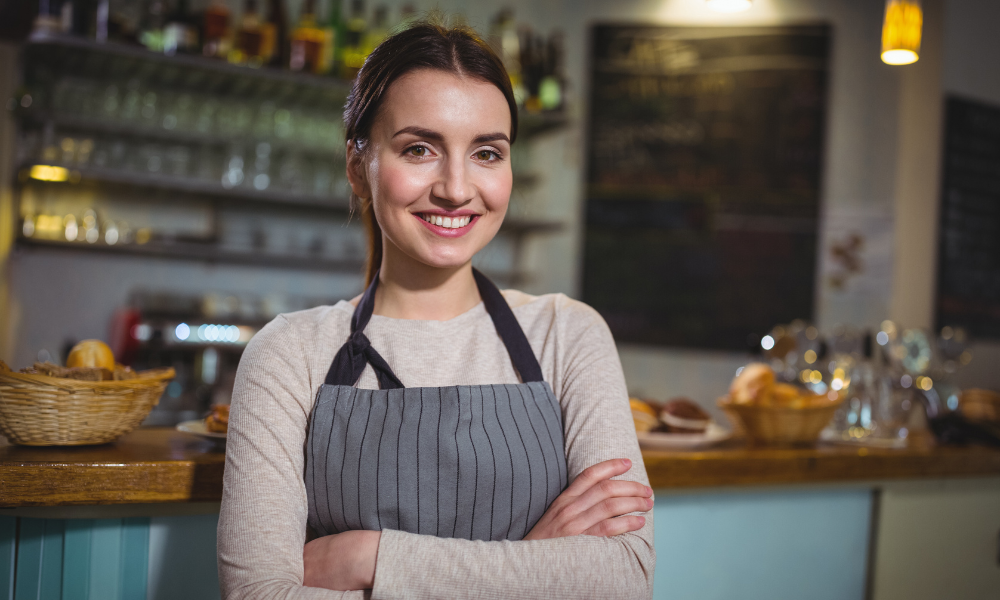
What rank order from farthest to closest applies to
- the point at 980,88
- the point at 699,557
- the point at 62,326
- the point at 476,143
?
the point at 980,88, the point at 62,326, the point at 699,557, the point at 476,143

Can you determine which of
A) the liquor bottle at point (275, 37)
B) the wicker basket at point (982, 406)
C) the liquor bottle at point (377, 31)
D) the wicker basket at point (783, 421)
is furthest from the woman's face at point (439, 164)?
the liquor bottle at point (377, 31)

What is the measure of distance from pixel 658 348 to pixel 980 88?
193 cm

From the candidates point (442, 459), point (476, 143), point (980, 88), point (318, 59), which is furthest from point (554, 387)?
point (980, 88)

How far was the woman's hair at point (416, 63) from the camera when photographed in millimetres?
1130

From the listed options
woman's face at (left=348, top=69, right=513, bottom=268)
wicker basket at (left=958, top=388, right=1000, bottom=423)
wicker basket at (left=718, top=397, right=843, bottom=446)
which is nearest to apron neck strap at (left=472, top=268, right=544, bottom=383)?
woman's face at (left=348, top=69, right=513, bottom=268)

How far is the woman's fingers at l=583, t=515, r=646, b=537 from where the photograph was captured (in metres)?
1.05

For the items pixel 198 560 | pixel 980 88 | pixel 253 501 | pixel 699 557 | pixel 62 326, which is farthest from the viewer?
pixel 980 88

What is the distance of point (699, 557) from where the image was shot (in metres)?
1.65

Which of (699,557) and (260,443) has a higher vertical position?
(260,443)

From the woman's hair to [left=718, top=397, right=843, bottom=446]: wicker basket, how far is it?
0.92m

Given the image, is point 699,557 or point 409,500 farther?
point 699,557

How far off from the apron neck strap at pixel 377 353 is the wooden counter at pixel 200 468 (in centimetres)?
32

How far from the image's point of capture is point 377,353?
1146 millimetres

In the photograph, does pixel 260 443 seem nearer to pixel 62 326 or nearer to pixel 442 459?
pixel 442 459
